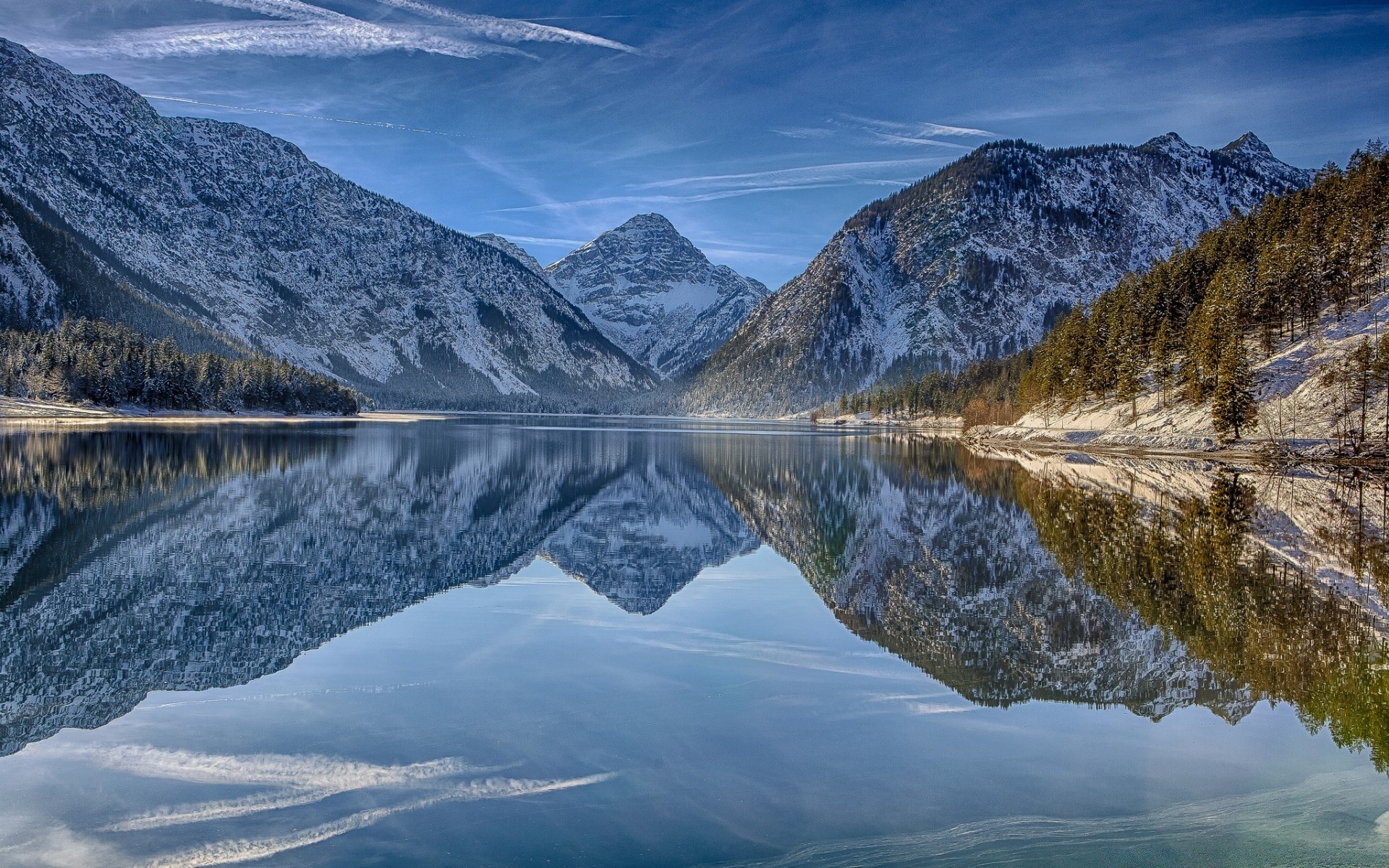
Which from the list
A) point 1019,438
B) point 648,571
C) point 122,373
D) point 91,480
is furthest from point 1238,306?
point 122,373

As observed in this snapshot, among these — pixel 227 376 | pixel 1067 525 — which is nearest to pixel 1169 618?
pixel 1067 525

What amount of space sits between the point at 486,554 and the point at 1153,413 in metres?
76.8

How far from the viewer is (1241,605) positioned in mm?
19594

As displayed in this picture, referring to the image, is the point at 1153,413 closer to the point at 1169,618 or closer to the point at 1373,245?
the point at 1373,245

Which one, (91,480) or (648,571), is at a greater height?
(91,480)

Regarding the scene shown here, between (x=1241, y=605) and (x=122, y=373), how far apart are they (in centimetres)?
14623

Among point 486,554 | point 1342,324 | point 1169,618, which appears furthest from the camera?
point 1342,324

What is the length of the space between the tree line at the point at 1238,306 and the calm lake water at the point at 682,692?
153 ft

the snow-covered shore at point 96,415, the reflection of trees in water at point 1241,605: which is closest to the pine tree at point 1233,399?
the reflection of trees in water at point 1241,605

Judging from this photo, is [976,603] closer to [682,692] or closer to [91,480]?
[682,692]

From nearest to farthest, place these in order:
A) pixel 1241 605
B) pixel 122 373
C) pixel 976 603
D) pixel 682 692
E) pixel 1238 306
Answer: pixel 682 692 → pixel 1241 605 → pixel 976 603 → pixel 1238 306 → pixel 122 373

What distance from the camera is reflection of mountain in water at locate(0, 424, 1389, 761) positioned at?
570 inches

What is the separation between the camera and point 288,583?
2127 cm

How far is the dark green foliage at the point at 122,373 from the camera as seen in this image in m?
124
